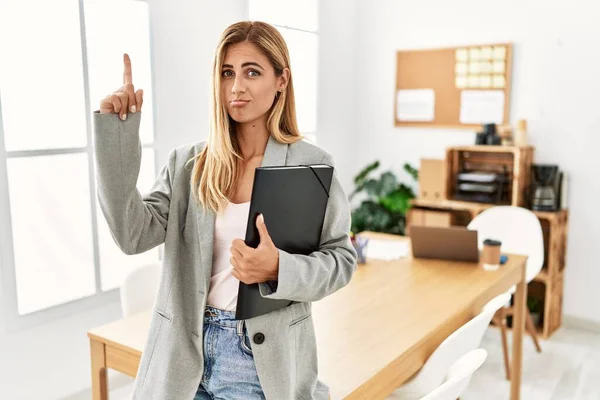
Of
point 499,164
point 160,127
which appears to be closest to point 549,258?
point 499,164

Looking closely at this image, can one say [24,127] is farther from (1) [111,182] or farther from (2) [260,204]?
(2) [260,204]

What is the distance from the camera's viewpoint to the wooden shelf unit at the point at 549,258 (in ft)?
Answer: 11.8

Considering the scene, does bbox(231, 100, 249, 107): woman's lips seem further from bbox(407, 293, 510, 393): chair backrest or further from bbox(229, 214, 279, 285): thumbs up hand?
bbox(407, 293, 510, 393): chair backrest

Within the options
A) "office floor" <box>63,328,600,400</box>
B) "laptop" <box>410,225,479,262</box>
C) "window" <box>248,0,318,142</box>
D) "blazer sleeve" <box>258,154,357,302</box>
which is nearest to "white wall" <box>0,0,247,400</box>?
"office floor" <box>63,328,600,400</box>

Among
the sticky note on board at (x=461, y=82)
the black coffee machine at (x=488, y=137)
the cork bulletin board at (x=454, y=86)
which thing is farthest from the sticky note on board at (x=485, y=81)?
the black coffee machine at (x=488, y=137)

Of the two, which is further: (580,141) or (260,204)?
(580,141)

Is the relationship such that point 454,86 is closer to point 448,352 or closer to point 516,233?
point 516,233

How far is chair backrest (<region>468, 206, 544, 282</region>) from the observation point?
3.26m

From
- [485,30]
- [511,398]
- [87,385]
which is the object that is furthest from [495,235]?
[87,385]

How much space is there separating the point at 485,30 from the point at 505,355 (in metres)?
2.23

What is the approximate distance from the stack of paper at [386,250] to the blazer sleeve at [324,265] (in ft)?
5.01

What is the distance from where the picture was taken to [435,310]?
6.57 feet

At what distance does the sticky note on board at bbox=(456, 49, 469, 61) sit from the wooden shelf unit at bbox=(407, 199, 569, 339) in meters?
1.04

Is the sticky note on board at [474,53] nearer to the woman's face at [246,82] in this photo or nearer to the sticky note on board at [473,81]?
the sticky note on board at [473,81]
